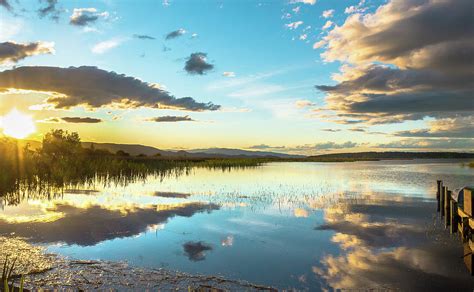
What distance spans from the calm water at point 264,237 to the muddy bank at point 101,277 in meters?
0.63

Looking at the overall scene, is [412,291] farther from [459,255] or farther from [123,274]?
[123,274]

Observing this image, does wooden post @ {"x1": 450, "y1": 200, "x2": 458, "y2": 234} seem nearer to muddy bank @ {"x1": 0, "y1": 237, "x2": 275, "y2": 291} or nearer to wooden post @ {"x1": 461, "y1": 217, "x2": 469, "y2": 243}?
wooden post @ {"x1": 461, "y1": 217, "x2": 469, "y2": 243}

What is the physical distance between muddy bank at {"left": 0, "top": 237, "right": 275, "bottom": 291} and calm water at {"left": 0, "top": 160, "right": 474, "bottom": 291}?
2.05 feet

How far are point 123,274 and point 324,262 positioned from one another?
6.23 meters

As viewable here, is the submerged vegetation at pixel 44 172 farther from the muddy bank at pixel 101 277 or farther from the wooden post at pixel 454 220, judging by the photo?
the wooden post at pixel 454 220

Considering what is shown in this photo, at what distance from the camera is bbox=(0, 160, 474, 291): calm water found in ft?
34.9

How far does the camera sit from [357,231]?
16062 millimetres

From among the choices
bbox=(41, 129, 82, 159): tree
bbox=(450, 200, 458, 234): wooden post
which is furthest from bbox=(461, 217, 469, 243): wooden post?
bbox=(41, 129, 82, 159): tree

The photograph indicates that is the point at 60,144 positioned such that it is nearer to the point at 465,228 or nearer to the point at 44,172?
the point at 44,172

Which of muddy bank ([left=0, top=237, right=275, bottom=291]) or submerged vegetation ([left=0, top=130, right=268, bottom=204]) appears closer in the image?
muddy bank ([left=0, top=237, right=275, bottom=291])

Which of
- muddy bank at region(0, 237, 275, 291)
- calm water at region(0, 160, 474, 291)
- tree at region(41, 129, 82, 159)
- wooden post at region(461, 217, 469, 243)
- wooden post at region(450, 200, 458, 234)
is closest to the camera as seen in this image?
muddy bank at region(0, 237, 275, 291)

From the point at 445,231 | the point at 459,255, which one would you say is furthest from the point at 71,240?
the point at 445,231

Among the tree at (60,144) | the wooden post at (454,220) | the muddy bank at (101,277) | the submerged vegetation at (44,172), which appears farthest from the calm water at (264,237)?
the tree at (60,144)

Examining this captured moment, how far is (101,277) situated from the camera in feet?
31.9
